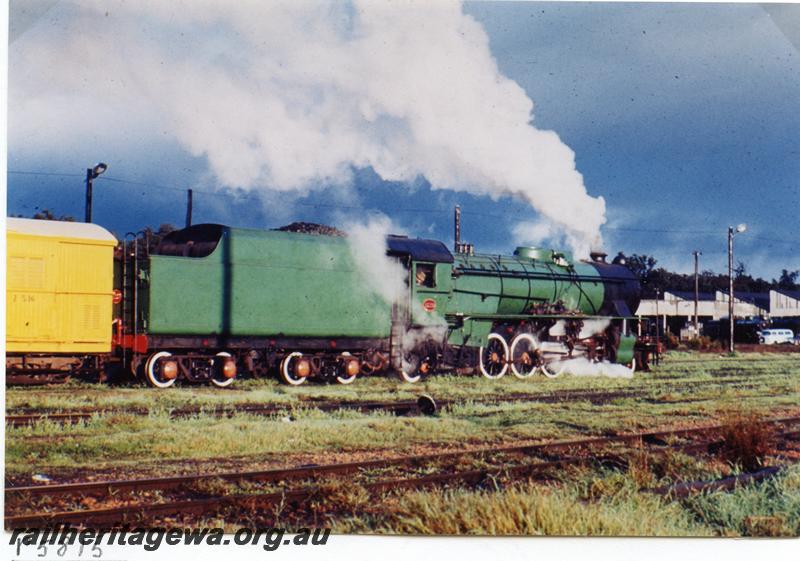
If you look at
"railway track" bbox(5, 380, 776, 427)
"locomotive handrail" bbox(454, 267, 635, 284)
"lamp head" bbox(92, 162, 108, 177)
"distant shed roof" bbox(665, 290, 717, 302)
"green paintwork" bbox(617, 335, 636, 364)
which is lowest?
"railway track" bbox(5, 380, 776, 427)

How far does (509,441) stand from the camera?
318 inches

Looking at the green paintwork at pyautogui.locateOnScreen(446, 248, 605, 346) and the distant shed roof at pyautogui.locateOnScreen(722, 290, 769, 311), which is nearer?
the distant shed roof at pyautogui.locateOnScreen(722, 290, 769, 311)

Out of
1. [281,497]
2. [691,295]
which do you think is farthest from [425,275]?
[691,295]

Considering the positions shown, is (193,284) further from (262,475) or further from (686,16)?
(686,16)

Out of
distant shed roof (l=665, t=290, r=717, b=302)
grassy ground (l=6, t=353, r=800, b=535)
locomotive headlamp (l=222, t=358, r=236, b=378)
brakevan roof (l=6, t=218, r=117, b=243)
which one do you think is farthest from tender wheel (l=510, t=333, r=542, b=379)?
brakevan roof (l=6, t=218, r=117, b=243)

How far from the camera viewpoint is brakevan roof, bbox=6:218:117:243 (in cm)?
879

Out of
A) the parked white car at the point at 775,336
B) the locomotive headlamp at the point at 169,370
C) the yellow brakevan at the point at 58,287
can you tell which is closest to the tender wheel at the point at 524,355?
the locomotive headlamp at the point at 169,370

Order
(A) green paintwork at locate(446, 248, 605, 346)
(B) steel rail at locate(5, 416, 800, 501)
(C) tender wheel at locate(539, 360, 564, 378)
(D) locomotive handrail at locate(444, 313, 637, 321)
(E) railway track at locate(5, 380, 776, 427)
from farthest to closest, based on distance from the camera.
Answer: (C) tender wheel at locate(539, 360, 564, 378)
(A) green paintwork at locate(446, 248, 605, 346)
(D) locomotive handrail at locate(444, 313, 637, 321)
(E) railway track at locate(5, 380, 776, 427)
(B) steel rail at locate(5, 416, 800, 501)

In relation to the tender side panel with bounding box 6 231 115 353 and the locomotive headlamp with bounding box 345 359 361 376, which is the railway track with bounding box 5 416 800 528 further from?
the locomotive headlamp with bounding box 345 359 361 376

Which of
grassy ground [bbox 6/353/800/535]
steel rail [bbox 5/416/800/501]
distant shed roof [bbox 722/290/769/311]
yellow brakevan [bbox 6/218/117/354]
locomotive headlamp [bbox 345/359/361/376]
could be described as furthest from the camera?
locomotive headlamp [bbox 345/359/361/376]

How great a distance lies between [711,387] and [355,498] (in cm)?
890

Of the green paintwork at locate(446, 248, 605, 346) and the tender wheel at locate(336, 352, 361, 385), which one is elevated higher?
the green paintwork at locate(446, 248, 605, 346)

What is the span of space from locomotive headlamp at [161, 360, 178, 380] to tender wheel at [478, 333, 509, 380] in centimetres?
Result: 543

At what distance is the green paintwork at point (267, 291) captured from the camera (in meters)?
10.7
